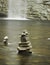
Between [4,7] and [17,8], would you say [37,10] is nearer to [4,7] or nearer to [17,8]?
[17,8]

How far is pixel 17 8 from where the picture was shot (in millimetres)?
3484

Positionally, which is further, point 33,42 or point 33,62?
point 33,42

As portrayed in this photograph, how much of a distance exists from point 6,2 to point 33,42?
2.09m

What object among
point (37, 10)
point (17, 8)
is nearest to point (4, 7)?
point (17, 8)

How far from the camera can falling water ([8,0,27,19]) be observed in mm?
3410

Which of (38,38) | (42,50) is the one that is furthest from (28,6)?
(42,50)

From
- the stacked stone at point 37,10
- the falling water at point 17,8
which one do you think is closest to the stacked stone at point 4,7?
the falling water at point 17,8

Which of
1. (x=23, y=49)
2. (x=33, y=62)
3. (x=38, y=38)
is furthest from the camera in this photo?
(x=38, y=38)

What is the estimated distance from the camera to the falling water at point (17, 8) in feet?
11.2

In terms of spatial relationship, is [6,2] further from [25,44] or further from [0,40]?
[25,44]

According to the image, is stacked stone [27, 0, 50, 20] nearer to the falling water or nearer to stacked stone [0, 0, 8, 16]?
the falling water

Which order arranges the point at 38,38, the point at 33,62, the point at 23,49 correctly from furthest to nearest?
the point at 38,38 → the point at 23,49 → the point at 33,62

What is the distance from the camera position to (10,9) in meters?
3.46

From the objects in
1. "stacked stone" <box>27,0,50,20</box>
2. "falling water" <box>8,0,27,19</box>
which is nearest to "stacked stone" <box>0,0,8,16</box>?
"falling water" <box>8,0,27,19</box>
